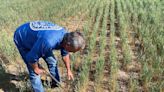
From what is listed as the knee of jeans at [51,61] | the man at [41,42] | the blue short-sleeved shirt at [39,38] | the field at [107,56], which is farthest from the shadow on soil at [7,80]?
the blue short-sleeved shirt at [39,38]

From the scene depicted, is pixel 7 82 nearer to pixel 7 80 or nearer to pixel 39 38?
pixel 7 80

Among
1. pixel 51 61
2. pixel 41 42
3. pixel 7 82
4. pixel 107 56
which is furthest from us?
pixel 107 56

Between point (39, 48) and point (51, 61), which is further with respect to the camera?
point (51, 61)

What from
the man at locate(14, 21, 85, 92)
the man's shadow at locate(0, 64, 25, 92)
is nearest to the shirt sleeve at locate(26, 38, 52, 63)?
the man at locate(14, 21, 85, 92)

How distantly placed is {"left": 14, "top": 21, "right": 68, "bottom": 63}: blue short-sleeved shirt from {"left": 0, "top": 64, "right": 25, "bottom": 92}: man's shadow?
0.99m

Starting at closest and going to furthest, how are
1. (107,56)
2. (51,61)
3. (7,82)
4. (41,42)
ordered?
(41,42), (51,61), (7,82), (107,56)

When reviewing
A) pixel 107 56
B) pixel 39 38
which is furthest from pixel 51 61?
pixel 107 56

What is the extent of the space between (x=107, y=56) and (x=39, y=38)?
2.75 m

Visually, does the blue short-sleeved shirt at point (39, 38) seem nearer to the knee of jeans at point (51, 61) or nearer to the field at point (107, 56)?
the knee of jeans at point (51, 61)

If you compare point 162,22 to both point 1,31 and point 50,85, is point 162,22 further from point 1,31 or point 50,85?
point 50,85

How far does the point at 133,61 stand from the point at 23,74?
194 cm

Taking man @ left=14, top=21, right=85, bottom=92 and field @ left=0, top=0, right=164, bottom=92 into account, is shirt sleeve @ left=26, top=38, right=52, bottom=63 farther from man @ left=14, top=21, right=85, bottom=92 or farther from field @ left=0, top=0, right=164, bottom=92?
field @ left=0, top=0, right=164, bottom=92

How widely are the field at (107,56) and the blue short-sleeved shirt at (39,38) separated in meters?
0.76

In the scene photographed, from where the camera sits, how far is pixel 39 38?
4.23 meters
